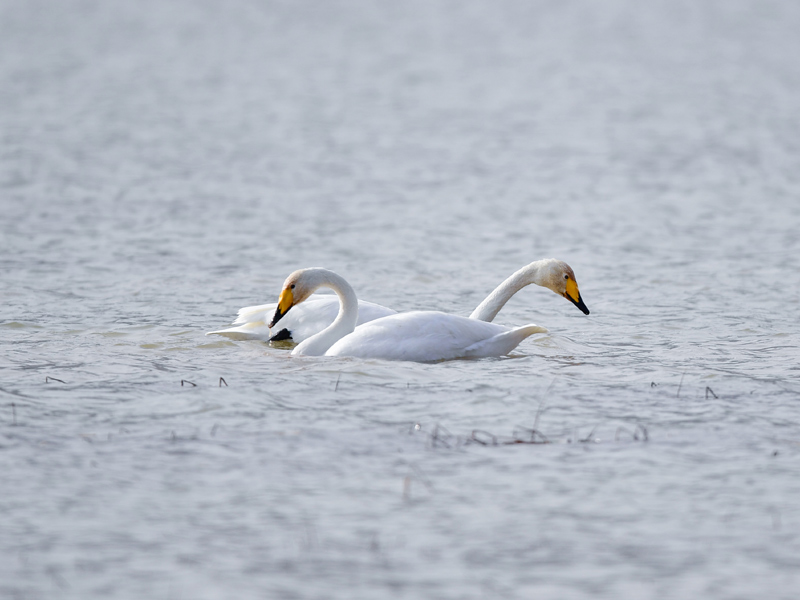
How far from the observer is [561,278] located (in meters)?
11.7

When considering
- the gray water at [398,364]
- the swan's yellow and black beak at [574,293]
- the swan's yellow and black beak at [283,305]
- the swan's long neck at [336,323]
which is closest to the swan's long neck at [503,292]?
the swan's yellow and black beak at [574,293]

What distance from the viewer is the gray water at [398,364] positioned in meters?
6.16

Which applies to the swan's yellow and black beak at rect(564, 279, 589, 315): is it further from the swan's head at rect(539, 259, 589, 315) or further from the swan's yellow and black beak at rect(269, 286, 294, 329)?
the swan's yellow and black beak at rect(269, 286, 294, 329)

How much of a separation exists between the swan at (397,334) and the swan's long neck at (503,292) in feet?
2.46

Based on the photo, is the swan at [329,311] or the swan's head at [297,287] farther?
the swan at [329,311]

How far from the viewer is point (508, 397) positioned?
29.8 feet

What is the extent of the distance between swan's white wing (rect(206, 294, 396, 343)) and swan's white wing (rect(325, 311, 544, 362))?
0.94 metres

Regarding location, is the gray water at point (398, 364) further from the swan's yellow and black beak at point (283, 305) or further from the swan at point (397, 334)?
the swan's yellow and black beak at point (283, 305)

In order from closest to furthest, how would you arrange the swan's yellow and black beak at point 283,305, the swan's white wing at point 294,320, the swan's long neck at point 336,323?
the swan's long neck at point 336,323
the swan's yellow and black beak at point 283,305
the swan's white wing at point 294,320

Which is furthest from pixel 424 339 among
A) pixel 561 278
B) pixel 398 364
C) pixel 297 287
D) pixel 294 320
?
pixel 561 278

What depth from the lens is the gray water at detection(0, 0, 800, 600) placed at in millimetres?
6160

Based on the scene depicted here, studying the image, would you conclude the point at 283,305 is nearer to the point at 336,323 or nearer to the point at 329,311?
the point at 336,323

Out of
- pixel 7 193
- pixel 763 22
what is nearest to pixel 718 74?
pixel 763 22

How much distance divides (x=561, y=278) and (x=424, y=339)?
2.05 metres
